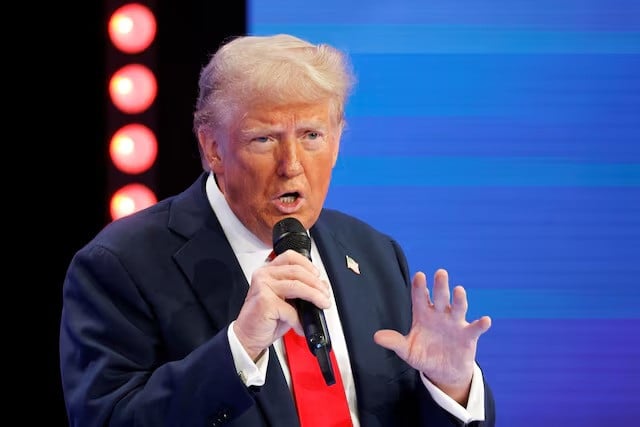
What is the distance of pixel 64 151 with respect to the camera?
3.34 metres

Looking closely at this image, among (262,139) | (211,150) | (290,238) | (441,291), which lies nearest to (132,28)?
(211,150)

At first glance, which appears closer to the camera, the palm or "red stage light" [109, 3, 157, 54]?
the palm

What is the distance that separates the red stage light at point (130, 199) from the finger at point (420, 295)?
4.68 feet

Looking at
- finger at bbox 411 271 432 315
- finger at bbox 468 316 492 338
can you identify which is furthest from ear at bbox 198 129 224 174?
finger at bbox 468 316 492 338

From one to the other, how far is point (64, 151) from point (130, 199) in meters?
0.30

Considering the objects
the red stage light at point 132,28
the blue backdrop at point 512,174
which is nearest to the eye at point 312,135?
the blue backdrop at point 512,174

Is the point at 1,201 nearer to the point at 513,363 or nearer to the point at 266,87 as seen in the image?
the point at 266,87

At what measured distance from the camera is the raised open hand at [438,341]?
210 centimetres

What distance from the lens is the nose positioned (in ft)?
7.02

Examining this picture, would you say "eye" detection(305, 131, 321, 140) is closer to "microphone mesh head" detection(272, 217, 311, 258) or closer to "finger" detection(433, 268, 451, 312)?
"microphone mesh head" detection(272, 217, 311, 258)

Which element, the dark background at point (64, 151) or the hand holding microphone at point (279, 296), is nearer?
the hand holding microphone at point (279, 296)

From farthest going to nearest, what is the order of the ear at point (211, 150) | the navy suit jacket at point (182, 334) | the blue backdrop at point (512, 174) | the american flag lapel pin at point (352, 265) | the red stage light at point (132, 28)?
1. the red stage light at point (132, 28)
2. the blue backdrop at point (512, 174)
3. the american flag lapel pin at point (352, 265)
4. the ear at point (211, 150)
5. the navy suit jacket at point (182, 334)

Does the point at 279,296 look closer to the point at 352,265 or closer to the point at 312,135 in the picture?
the point at 312,135

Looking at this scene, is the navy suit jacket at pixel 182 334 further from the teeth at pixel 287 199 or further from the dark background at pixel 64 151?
the dark background at pixel 64 151
